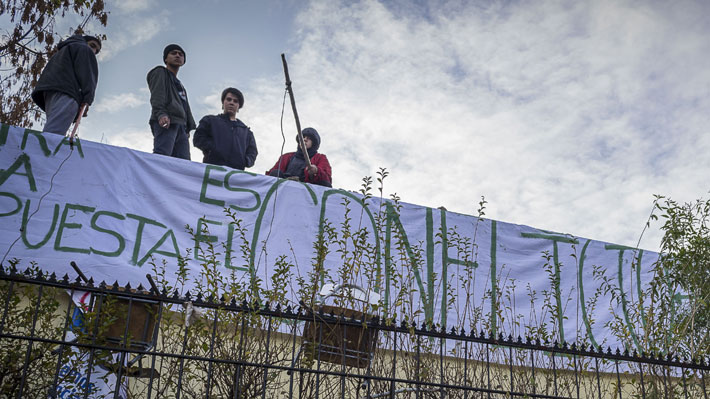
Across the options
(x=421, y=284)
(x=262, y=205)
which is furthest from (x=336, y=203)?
(x=421, y=284)

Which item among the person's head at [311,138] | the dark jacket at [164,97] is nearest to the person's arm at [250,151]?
the person's head at [311,138]

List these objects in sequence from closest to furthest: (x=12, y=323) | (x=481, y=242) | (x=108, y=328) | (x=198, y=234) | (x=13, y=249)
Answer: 1. (x=108, y=328)
2. (x=12, y=323)
3. (x=13, y=249)
4. (x=198, y=234)
5. (x=481, y=242)

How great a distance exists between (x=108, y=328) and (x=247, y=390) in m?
0.89

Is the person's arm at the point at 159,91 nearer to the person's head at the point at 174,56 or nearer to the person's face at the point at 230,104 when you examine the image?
the person's head at the point at 174,56

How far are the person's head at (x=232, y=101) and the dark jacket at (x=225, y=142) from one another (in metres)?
0.11

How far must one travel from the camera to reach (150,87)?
7289mm

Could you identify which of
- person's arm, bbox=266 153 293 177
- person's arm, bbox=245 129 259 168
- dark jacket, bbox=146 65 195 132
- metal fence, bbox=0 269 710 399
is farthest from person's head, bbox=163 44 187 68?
metal fence, bbox=0 269 710 399

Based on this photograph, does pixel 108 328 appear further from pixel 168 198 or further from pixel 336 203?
pixel 336 203

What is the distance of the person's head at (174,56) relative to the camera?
24.7 feet

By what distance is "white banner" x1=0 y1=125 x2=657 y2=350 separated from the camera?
17.9ft

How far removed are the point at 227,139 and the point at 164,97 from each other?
0.78m

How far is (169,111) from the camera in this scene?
7.19m

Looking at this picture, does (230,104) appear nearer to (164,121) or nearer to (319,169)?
(164,121)

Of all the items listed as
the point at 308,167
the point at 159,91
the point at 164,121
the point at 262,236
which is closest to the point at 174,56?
the point at 159,91
